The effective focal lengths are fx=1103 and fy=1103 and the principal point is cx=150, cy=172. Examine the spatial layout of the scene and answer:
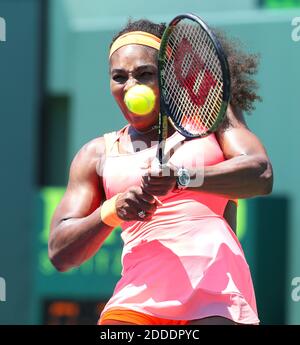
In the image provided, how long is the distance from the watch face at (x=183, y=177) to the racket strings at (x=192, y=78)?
163mm

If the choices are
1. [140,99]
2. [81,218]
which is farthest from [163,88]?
[81,218]

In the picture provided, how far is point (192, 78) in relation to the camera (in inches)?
139

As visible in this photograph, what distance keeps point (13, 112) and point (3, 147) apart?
0.30 m

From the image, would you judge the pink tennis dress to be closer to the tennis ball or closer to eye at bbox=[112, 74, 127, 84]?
the tennis ball

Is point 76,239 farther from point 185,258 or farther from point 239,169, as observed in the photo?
point 239,169

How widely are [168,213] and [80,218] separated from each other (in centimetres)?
33

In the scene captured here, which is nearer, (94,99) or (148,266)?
(148,266)

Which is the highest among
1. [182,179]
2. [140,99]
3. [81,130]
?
[140,99]

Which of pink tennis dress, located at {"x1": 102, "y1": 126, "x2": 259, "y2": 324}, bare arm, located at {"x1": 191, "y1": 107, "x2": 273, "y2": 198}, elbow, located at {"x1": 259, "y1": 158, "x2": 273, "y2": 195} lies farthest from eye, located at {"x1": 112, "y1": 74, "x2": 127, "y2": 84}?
elbow, located at {"x1": 259, "y1": 158, "x2": 273, "y2": 195}

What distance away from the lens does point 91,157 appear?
368 centimetres

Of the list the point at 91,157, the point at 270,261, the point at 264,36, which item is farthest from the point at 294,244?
the point at 91,157

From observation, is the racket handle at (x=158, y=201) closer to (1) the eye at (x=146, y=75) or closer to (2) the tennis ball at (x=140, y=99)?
(2) the tennis ball at (x=140, y=99)

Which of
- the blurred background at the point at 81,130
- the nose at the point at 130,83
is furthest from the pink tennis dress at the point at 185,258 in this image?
the blurred background at the point at 81,130

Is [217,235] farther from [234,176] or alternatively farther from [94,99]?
[94,99]
